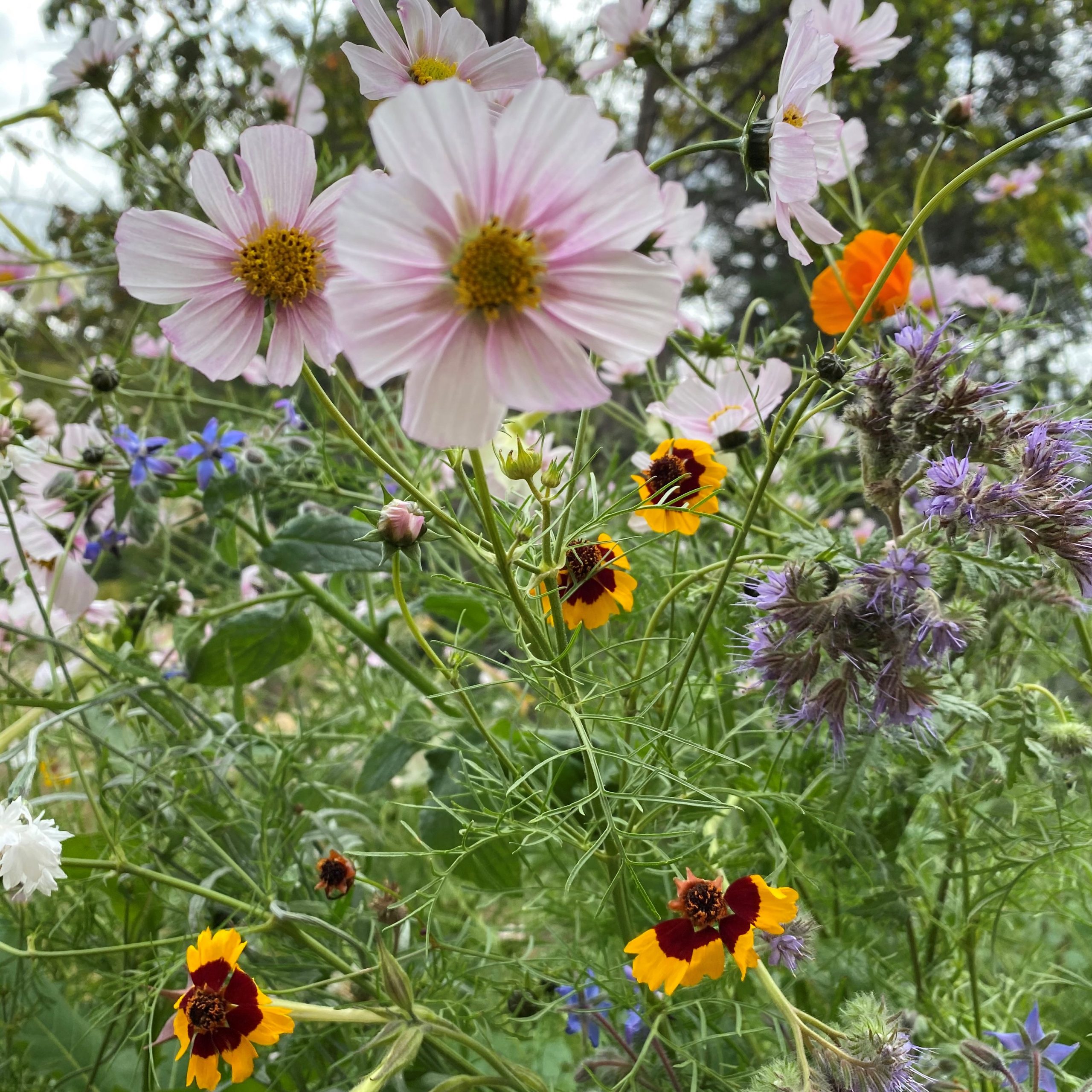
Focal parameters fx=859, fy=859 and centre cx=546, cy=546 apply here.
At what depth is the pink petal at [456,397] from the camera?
0.23 metres

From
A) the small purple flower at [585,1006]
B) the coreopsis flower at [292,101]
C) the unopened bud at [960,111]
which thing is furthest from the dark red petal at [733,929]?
the coreopsis flower at [292,101]

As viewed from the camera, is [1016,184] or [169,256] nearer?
[169,256]

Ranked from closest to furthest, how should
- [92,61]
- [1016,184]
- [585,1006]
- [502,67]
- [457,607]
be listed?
[502,67], [585,1006], [457,607], [92,61], [1016,184]

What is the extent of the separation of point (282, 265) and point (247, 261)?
0.05ft

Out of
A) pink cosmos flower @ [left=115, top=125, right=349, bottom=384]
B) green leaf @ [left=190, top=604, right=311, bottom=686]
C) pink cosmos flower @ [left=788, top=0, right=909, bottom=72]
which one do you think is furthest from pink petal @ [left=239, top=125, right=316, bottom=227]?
pink cosmos flower @ [left=788, top=0, right=909, bottom=72]

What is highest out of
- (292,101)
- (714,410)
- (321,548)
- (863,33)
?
(292,101)

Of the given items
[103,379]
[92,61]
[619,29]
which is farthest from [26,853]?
[92,61]

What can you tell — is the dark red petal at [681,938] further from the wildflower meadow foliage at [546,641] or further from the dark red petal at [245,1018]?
the dark red petal at [245,1018]

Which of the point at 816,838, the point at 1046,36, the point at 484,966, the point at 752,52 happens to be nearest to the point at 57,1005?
the point at 484,966

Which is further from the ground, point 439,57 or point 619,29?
point 619,29

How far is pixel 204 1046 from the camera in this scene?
349mm

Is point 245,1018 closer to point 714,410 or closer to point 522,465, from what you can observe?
point 522,465

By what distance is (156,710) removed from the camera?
55 cm

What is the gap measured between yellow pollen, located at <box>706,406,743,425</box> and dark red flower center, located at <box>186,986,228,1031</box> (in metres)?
0.37
